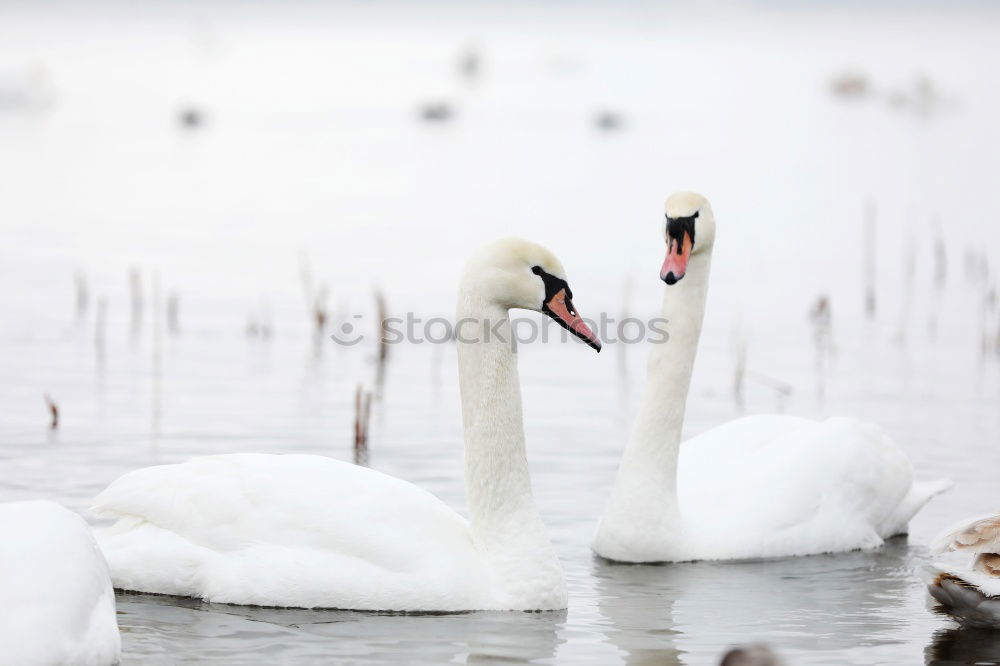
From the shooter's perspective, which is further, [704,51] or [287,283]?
[704,51]

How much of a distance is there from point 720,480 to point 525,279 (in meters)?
2.36

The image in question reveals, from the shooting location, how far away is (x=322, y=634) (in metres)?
7.89

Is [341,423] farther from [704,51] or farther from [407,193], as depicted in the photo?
[704,51]

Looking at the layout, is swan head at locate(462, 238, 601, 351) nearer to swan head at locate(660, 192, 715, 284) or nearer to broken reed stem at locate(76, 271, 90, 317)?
swan head at locate(660, 192, 715, 284)

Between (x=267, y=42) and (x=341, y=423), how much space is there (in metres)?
94.1

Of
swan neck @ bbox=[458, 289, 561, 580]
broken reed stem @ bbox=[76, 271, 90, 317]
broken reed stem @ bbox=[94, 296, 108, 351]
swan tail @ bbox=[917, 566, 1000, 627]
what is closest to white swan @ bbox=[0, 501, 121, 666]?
swan neck @ bbox=[458, 289, 561, 580]

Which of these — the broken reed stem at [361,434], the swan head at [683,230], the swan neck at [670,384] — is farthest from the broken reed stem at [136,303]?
the swan head at [683,230]

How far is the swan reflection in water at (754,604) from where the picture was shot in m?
8.02

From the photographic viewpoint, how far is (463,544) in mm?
8477

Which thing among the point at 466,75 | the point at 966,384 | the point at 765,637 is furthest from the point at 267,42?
the point at 765,637

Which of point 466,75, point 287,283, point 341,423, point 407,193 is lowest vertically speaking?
point 341,423

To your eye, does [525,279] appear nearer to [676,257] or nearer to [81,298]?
[676,257]

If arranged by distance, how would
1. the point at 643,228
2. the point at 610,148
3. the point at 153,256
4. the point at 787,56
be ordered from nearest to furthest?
the point at 153,256 → the point at 643,228 → the point at 610,148 → the point at 787,56
